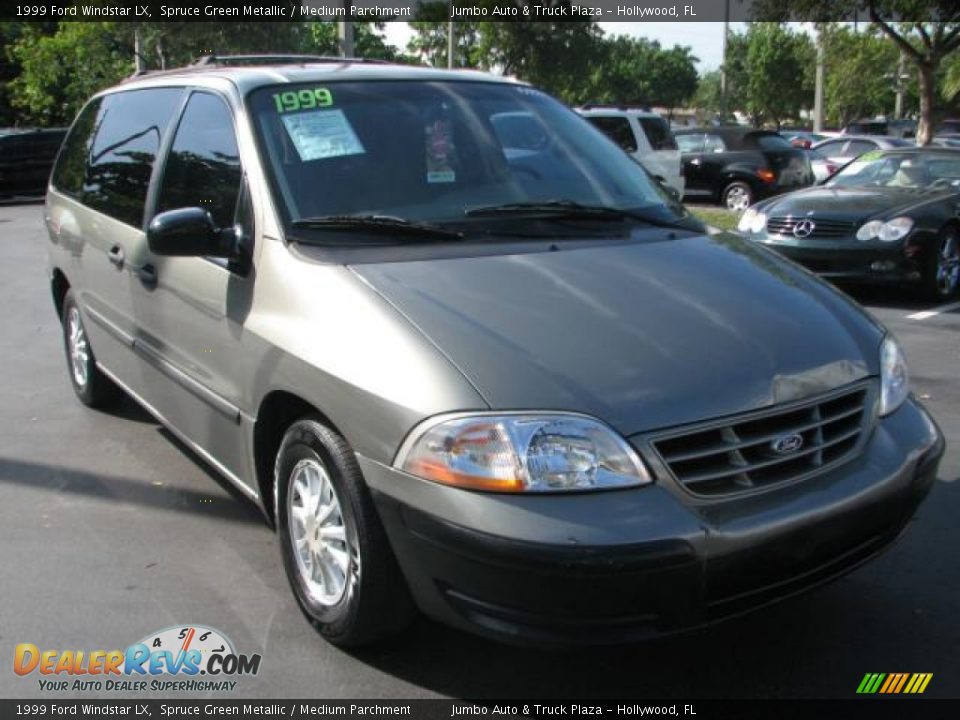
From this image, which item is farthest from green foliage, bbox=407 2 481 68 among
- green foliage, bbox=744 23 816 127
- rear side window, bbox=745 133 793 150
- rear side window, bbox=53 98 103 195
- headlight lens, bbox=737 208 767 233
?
green foliage, bbox=744 23 816 127

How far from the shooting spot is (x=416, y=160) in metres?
3.63

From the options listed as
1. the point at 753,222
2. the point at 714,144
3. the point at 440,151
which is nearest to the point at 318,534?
the point at 440,151

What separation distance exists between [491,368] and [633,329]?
474 millimetres

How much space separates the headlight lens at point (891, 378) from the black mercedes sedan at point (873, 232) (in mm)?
5680

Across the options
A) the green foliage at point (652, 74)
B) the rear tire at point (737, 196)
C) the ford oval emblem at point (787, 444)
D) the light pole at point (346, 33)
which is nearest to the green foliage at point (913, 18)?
the rear tire at point (737, 196)

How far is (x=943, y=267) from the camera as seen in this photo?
8.83 metres

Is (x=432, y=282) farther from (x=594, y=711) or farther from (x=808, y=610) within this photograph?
(x=808, y=610)

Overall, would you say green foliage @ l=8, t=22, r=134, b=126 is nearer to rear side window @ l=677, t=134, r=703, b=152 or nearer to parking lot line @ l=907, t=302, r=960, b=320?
rear side window @ l=677, t=134, r=703, b=152

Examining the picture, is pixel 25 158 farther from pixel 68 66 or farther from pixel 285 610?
pixel 285 610

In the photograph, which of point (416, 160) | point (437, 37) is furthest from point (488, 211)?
point (437, 37)

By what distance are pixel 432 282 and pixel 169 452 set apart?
2.63 m

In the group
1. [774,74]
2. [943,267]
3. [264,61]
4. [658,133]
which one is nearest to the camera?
[264,61]

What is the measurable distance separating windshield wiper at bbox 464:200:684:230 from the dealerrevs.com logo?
1.68 m

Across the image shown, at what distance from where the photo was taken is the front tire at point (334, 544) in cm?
279
